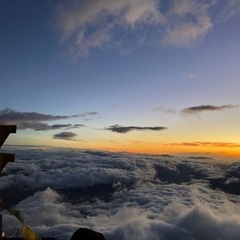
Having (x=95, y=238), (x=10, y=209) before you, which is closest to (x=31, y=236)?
(x=10, y=209)

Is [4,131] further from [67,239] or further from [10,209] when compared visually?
[67,239]

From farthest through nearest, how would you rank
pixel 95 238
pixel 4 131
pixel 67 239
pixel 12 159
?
pixel 67 239, pixel 12 159, pixel 4 131, pixel 95 238

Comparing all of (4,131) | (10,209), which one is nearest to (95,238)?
(4,131)

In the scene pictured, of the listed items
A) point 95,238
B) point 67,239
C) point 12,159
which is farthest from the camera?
point 67,239

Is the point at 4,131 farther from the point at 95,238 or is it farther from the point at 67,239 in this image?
the point at 67,239

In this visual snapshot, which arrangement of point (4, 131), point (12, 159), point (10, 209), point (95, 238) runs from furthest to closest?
point (10, 209)
point (12, 159)
point (4, 131)
point (95, 238)

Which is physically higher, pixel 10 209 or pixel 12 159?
pixel 12 159

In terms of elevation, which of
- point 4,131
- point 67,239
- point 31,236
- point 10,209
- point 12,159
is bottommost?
point 67,239

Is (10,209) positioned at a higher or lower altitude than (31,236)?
higher

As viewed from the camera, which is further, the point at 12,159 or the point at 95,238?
the point at 12,159
